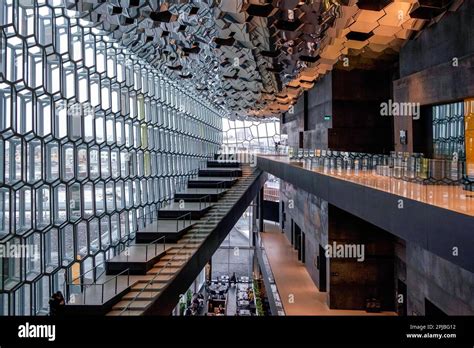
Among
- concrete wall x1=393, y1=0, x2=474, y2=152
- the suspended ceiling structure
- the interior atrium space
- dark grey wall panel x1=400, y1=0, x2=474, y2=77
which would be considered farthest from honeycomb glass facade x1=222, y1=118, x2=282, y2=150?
dark grey wall panel x1=400, y1=0, x2=474, y2=77

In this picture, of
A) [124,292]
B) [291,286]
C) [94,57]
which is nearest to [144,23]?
[94,57]

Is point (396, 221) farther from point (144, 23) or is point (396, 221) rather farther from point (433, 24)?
point (144, 23)

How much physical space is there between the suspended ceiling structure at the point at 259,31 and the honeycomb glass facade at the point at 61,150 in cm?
73

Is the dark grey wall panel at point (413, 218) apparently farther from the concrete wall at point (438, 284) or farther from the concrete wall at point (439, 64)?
the concrete wall at point (439, 64)

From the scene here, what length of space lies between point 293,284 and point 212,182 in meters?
6.06

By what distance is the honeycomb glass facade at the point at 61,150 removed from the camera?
6.90m

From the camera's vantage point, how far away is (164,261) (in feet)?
30.0

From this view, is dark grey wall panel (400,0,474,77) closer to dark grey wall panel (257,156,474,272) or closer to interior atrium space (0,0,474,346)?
interior atrium space (0,0,474,346)

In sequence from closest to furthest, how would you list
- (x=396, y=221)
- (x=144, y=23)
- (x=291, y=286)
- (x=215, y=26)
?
(x=396, y=221) → (x=144, y=23) → (x=215, y=26) → (x=291, y=286)

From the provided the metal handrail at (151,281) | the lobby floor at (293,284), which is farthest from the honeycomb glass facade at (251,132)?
the metal handrail at (151,281)

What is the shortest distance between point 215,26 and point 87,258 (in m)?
6.06

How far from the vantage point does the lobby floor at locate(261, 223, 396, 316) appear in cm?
1608

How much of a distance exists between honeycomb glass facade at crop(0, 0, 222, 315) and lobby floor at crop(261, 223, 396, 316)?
7.27m

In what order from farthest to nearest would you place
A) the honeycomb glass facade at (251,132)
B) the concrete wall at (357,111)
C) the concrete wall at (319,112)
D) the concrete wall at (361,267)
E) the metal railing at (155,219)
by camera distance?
1. the honeycomb glass facade at (251,132)
2. the concrete wall at (319,112)
3. the concrete wall at (357,111)
4. the concrete wall at (361,267)
5. the metal railing at (155,219)
